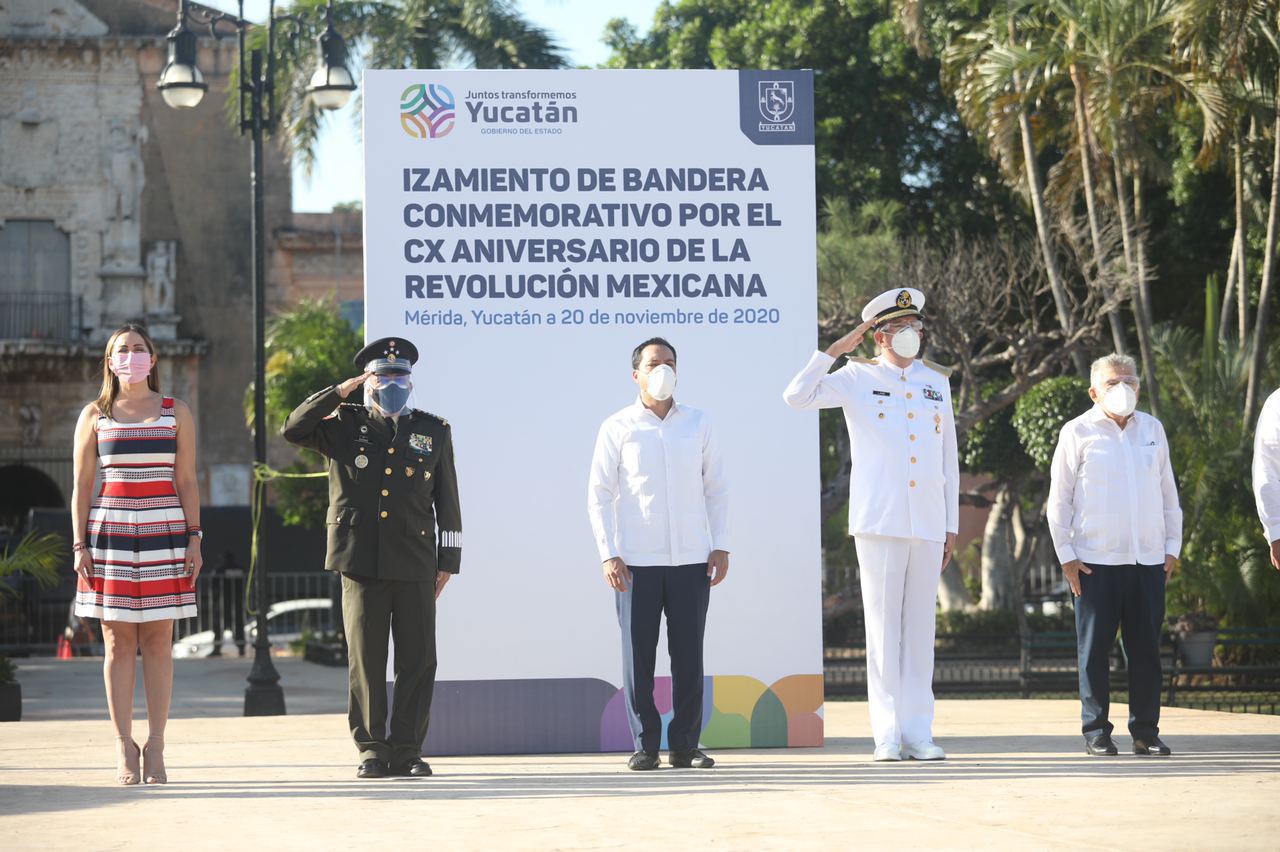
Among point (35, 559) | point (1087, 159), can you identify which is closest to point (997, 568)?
point (1087, 159)

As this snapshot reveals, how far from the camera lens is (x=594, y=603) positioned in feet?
27.7

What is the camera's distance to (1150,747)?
26.1 ft

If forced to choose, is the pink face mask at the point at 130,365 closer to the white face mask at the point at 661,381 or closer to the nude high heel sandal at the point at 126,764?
the nude high heel sandal at the point at 126,764

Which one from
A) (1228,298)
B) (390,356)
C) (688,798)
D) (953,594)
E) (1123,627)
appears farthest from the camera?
(953,594)

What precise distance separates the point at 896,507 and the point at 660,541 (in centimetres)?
107

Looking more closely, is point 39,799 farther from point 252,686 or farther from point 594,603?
point 252,686

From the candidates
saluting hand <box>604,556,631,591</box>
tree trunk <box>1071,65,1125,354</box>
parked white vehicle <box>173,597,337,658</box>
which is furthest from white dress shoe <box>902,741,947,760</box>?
parked white vehicle <box>173,597,337,658</box>

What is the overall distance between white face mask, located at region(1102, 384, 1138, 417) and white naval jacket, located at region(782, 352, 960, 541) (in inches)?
31.1

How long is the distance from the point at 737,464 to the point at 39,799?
351 cm

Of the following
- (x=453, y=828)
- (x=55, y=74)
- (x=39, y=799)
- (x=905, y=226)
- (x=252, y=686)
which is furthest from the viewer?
(x=55, y=74)

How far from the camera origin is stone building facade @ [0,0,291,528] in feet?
112

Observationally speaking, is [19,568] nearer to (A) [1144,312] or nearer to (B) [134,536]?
(B) [134,536]

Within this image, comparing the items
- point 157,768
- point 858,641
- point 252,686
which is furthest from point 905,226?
point 157,768

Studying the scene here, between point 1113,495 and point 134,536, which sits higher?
point 1113,495
